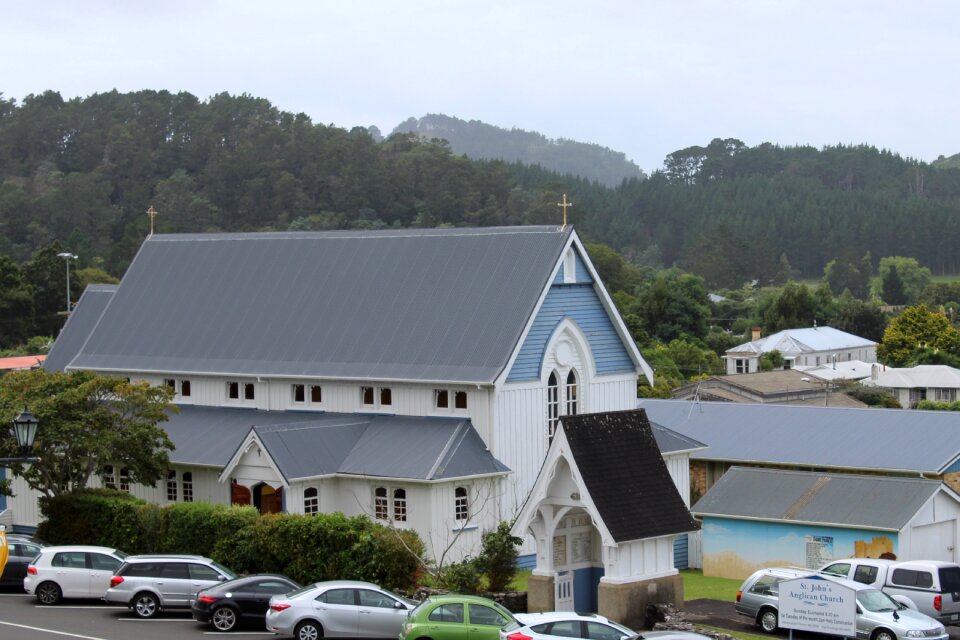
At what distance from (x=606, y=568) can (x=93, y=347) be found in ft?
94.2

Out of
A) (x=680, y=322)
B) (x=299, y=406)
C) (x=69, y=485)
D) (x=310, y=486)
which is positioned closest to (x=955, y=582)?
(x=310, y=486)

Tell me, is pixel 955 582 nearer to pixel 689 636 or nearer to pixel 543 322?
pixel 689 636

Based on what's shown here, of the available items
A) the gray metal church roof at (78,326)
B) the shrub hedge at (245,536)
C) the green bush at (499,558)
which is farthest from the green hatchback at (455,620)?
the gray metal church roof at (78,326)

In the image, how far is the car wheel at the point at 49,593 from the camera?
3731cm

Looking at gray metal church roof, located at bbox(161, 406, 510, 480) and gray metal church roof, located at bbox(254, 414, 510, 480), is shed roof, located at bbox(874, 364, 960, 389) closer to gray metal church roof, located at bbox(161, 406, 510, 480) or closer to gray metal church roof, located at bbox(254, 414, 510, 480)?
gray metal church roof, located at bbox(161, 406, 510, 480)

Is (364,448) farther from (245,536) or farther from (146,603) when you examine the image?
(146,603)

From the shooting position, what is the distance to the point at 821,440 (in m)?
54.1

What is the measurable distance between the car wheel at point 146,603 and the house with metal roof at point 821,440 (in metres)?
21.6

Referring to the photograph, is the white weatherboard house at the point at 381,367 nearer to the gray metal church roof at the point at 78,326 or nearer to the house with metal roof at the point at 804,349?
the gray metal church roof at the point at 78,326

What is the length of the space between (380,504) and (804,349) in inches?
3419

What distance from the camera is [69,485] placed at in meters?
48.8

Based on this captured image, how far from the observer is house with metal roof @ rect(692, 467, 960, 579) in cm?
4294

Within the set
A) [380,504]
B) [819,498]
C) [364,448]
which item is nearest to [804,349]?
[819,498]

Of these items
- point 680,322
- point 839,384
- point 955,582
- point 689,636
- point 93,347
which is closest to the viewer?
point 689,636
